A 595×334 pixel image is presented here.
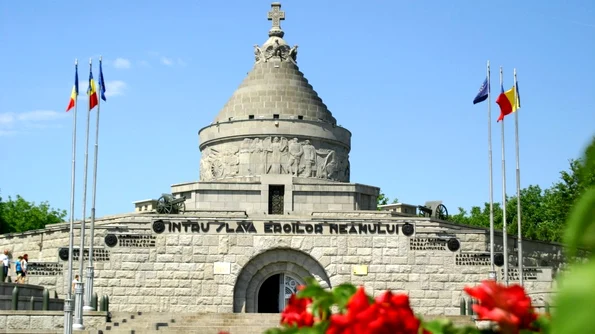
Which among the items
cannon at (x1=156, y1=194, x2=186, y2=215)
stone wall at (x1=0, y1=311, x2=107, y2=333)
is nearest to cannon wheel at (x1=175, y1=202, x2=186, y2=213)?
cannon at (x1=156, y1=194, x2=186, y2=215)

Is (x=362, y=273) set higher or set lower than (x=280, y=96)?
lower

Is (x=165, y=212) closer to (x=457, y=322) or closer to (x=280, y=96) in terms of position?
(x=280, y=96)

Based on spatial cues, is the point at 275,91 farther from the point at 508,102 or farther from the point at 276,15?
the point at 508,102

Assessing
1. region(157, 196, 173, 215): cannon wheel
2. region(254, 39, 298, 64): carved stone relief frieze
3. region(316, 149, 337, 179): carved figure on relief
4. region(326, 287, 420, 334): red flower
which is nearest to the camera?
region(326, 287, 420, 334): red flower

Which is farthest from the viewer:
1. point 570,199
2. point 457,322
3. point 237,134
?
point 570,199

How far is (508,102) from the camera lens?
1235 inches

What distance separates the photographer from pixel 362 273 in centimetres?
3216

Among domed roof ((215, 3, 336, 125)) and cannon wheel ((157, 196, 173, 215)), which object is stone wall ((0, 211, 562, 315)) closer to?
cannon wheel ((157, 196, 173, 215))

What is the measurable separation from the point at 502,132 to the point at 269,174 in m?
10.2

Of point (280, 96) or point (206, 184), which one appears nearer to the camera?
point (206, 184)

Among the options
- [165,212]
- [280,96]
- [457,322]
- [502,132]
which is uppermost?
[280,96]

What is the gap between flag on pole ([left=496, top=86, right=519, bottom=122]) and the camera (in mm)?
31359

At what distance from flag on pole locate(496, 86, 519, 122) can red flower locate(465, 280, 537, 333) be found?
28897 millimetres

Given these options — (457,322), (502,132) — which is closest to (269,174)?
(502,132)
